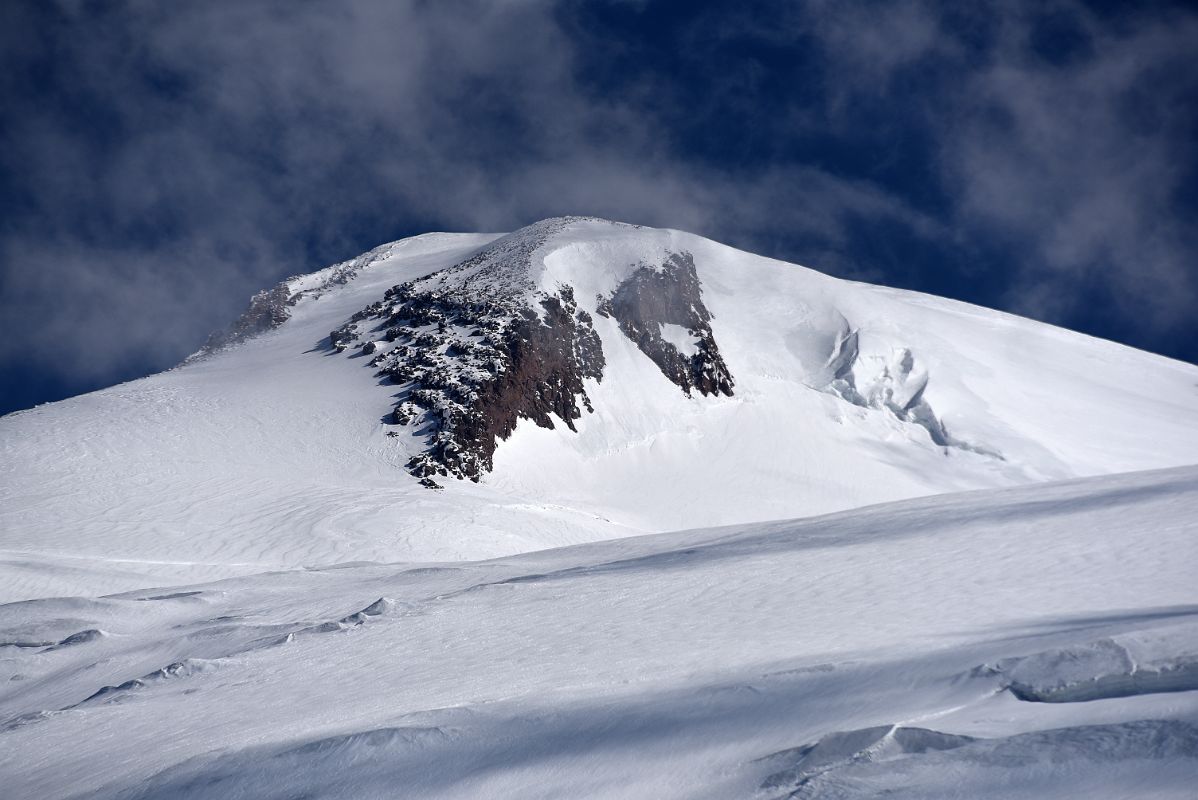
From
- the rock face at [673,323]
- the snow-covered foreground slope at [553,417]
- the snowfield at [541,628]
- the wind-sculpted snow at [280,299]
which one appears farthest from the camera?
the wind-sculpted snow at [280,299]

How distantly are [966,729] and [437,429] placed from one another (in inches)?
1494

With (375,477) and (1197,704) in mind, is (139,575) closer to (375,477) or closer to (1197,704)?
(375,477)

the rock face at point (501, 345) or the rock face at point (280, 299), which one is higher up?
the rock face at point (280, 299)

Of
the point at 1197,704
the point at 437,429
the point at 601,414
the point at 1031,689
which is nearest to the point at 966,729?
the point at 1031,689

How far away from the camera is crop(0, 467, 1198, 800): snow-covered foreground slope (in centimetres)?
486

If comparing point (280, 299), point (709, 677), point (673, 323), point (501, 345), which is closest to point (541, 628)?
point (709, 677)

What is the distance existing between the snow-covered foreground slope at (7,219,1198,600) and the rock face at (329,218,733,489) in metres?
0.19

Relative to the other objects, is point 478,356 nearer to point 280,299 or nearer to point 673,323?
point 673,323

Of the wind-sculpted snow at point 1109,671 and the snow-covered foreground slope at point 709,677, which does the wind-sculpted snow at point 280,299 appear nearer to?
the snow-covered foreground slope at point 709,677

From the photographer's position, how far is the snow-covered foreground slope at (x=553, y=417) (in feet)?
99.6

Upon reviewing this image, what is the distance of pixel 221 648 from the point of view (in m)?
12.1

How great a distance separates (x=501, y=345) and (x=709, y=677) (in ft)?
141

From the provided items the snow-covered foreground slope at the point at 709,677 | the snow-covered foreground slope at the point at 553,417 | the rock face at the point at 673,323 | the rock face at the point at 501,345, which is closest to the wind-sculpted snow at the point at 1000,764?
the snow-covered foreground slope at the point at 709,677

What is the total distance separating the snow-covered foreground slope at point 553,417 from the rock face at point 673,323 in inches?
6.6
